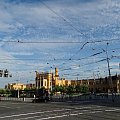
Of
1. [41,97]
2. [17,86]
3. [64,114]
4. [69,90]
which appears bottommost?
[64,114]

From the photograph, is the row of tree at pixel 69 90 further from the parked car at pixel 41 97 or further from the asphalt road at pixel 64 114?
the asphalt road at pixel 64 114

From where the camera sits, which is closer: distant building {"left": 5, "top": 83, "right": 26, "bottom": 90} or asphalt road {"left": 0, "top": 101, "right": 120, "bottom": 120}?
asphalt road {"left": 0, "top": 101, "right": 120, "bottom": 120}

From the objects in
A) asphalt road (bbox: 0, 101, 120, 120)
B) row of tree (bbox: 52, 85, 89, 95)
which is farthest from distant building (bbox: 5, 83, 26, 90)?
asphalt road (bbox: 0, 101, 120, 120)

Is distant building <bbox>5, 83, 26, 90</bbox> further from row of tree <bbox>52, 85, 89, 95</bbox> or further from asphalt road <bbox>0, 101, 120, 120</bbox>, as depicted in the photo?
asphalt road <bbox>0, 101, 120, 120</bbox>

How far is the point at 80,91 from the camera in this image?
4109 inches

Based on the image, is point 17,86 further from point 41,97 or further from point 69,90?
point 41,97

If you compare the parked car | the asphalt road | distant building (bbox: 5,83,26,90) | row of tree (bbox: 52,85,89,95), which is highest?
distant building (bbox: 5,83,26,90)

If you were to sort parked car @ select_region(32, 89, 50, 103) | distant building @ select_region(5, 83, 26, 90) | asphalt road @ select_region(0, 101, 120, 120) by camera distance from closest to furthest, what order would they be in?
Result: asphalt road @ select_region(0, 101, 120, 120), parked car @ select_region(32, 89, 50, 103), distant building @ select_region(5, 83, 26, 90)

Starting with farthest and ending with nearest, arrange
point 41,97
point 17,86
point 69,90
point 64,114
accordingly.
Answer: point 17,86
point 69,90
point 41,97
point 64,114

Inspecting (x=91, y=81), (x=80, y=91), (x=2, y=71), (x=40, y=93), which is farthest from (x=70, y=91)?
(x=2, y=71)

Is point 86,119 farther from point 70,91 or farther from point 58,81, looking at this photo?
point 58,81

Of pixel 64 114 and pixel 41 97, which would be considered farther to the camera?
pixel 41 97

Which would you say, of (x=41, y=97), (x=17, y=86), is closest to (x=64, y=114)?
(x=41, y=97)

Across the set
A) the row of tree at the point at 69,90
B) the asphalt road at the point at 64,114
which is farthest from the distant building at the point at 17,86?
the asphalt road at the point at 64,114
